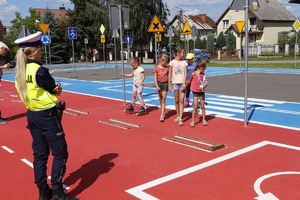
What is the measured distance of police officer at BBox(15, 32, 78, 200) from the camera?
4125 millimetres

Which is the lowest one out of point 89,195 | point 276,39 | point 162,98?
point 89,195

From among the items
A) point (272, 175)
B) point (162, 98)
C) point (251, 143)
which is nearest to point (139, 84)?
point (162, 98)

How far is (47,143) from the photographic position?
14.4ft

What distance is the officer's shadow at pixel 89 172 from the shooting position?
16.4ft

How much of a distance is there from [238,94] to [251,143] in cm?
746

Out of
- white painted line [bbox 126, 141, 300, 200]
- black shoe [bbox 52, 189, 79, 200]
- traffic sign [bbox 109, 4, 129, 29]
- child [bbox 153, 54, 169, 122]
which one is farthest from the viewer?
traffic sign [bbox 109, 4, 129, 29]

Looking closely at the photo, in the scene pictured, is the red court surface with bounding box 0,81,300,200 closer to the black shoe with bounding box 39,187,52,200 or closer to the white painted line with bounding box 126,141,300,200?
the white painted line with bounding box 126,141,300,200

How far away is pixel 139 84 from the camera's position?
1012cm

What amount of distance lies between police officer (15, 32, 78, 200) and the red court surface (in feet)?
1.94

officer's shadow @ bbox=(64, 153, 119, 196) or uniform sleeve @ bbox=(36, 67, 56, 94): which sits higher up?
uniform sleeve @ bbox=(36, 67, 56, 94)

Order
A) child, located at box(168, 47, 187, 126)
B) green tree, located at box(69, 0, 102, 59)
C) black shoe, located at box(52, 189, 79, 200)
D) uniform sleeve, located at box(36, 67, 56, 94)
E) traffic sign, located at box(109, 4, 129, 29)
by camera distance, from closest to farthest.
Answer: uniform sleeve, located at box(36, 67, 56, 94)
black shoe, located at box(52, 189, 79, 200)
child, located at box(168, 47, 187, 126)
traffic sign, located at box(109, 4, 129, 29)
green tree, located at box(69, 0, 102, 59)

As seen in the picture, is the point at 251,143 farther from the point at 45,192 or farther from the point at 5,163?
the point at 5,163

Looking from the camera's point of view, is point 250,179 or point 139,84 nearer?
point 250,179

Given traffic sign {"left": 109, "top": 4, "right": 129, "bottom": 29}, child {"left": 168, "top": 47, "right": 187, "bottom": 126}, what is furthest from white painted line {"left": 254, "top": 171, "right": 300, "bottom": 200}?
traffic sign {"left": 109, "top": 4, "right": 129, "bottom": 29}
